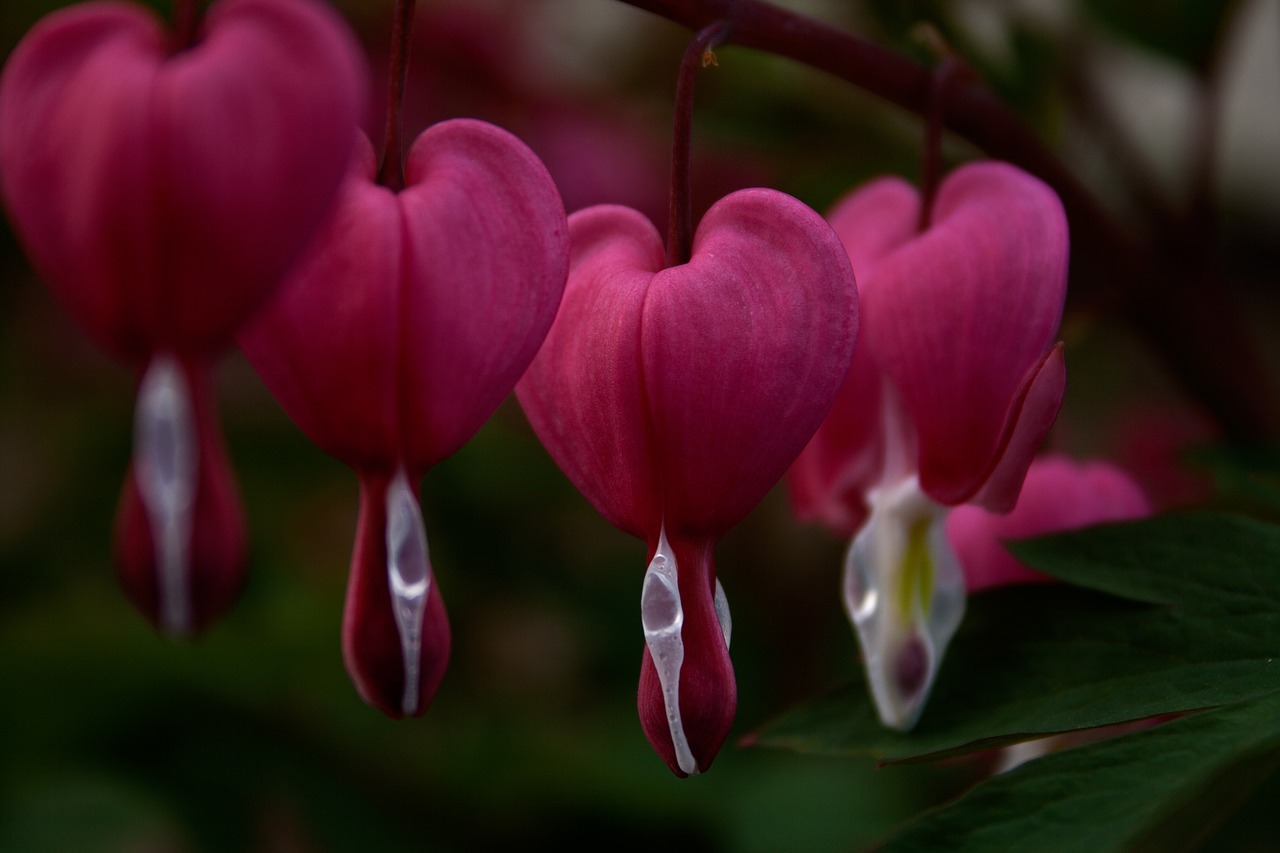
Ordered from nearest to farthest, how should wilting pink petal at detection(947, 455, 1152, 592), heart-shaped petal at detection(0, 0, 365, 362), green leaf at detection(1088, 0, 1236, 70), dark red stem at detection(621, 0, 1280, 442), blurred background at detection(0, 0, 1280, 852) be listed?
heart-shaped petal at detection(0, 0, 365, 362)
dark red stem at detection(621, 0, 1280, 442)
wilting pink petal at detection(947, 455, 1152, 592)
green leaf at detection(1088, 0, 1236, 70)
blurred background at detection(0, 0, 1280, 852)

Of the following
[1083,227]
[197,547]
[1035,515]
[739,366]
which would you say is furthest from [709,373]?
[1083,227]

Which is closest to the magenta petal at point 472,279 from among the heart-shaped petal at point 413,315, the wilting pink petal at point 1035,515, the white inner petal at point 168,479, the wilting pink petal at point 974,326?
the heart-shaped petal at point 413,315

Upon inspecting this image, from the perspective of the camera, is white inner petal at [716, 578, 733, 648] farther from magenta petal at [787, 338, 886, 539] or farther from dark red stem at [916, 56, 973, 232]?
dark red stem at [916, 56, 973, 232]

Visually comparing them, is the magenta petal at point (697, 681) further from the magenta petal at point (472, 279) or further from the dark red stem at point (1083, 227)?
the dark red stem at point (1083, 227)

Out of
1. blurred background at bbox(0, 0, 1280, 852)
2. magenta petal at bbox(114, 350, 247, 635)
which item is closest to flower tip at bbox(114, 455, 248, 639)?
magenta petal at bbox(114, 350, 247, 635)

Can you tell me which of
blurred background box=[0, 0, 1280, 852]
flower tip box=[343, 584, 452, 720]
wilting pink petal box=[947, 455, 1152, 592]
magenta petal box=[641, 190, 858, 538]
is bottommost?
blurred background box=[0, 0, 1280, 852]

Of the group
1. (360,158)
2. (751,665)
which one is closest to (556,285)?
(360,158)
